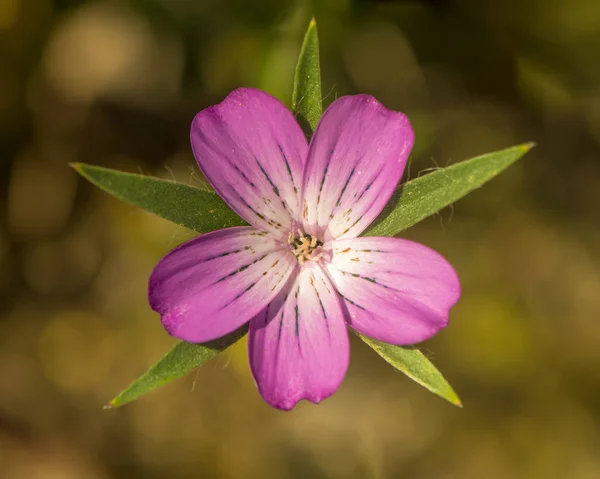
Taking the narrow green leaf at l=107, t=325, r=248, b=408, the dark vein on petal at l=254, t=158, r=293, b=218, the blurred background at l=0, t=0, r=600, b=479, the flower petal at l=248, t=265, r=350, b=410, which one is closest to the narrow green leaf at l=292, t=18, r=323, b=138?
the dark vein on petal at l=254, t=158, r=293, b=218

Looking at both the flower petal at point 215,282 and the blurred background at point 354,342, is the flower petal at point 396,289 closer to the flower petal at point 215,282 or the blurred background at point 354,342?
the flower petal at point 215,282

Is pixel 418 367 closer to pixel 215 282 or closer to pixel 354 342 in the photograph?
pixel 215 282

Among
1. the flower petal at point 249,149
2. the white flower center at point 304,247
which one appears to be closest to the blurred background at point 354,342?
the white flower center at point 304,247

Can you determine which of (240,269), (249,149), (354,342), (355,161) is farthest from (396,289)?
(354,342)

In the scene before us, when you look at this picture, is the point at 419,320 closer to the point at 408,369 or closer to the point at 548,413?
the point at 408,369

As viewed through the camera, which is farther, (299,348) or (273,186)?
(273,186)

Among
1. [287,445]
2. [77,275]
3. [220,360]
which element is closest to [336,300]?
[220,360]
